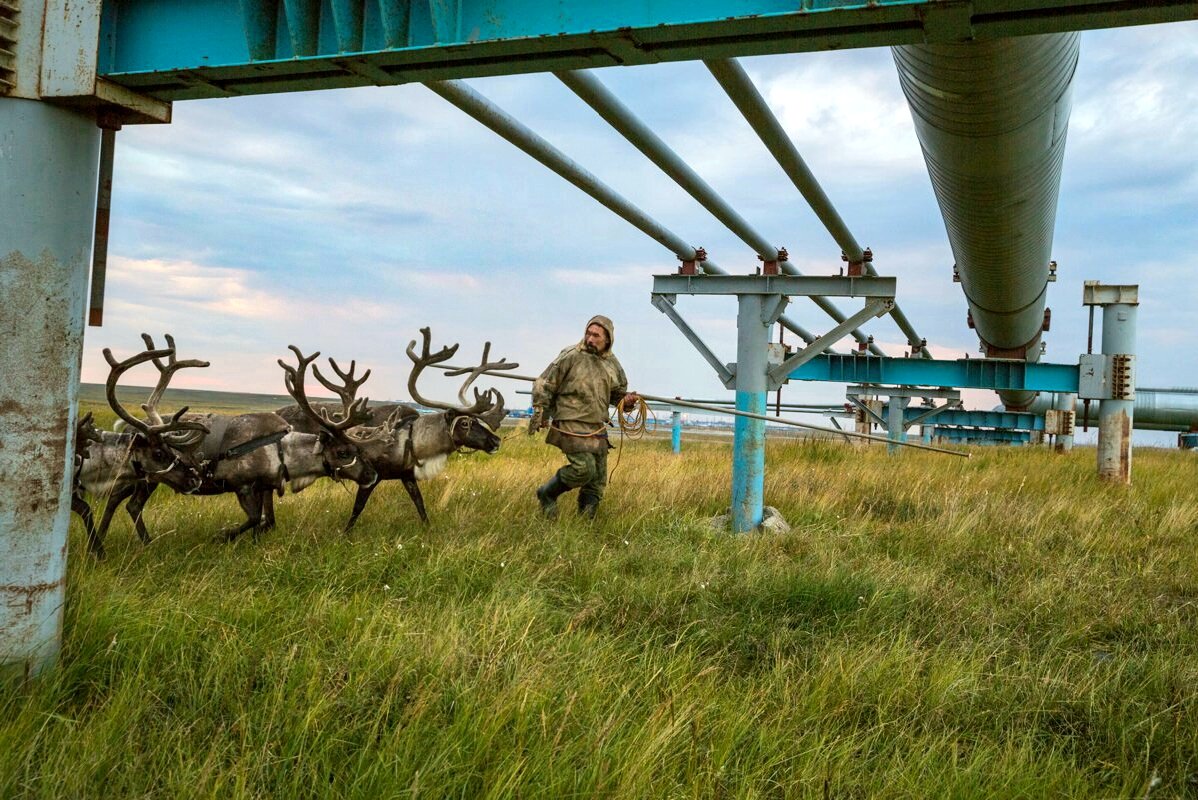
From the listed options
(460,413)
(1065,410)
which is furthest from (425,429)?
(1065,410)

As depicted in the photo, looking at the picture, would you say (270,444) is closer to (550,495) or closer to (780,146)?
(550,495)

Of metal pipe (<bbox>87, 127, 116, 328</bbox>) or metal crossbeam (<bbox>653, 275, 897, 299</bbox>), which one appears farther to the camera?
metal crossbeam (<bbox>653, 275, 897, 299</bbox>)

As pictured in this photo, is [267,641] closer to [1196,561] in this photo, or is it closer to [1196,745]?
[1196,745]

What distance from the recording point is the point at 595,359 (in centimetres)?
762

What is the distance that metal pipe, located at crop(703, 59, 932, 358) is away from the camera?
14.5 feet

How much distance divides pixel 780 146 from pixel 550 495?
12.2 feet

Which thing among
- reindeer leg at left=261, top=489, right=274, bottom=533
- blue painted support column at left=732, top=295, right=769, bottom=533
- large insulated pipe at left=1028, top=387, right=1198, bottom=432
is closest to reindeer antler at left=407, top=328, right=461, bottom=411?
reindeer leg at left=261, top=489, right=274, bottom=533

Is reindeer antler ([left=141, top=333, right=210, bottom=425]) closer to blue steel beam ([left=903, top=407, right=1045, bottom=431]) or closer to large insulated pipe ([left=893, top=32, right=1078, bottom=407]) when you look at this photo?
large insulated pipe ([left=893, top=32, right=1078, bottom=407])

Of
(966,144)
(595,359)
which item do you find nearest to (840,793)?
(966,144)

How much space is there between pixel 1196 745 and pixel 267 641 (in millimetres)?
3804

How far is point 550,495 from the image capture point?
25.2ft

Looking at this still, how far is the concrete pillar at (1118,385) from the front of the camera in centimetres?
1091

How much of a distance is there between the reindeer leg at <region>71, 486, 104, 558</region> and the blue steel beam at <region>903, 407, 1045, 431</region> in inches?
1047

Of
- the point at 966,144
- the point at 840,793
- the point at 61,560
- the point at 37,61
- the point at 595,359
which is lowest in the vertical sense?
the point at 840,793
